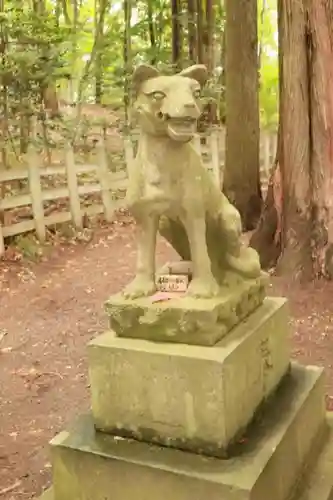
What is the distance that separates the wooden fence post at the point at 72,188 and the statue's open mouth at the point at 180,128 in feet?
21.1

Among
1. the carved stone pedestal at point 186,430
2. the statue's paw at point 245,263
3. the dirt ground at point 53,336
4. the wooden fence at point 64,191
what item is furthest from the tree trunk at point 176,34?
the carved stone pedestal at point 186,430

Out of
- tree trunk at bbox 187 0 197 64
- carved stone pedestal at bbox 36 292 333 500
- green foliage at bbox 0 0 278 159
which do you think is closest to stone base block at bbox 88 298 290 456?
carved stone pedestal at bbox 36 292 333 500

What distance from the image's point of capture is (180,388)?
7.97 feet

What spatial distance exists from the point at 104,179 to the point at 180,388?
7.27m

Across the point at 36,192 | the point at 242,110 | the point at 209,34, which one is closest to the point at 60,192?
the point at 36,192

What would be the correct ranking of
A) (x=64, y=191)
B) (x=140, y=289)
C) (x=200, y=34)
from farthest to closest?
(x=200, y=34) → (x=64, y=191) → (x=140, y=289)

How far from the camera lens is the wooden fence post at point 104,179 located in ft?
30.8

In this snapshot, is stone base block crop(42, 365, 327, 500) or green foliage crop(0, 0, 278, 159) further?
green foliage crop(0, 0, 278, 159)

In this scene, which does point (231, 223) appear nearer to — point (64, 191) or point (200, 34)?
point (64, 191)

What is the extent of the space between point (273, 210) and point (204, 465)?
421 centimetres

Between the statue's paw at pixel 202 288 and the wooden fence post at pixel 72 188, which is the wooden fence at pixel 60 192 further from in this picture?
the statue's paw at pixel 202 288

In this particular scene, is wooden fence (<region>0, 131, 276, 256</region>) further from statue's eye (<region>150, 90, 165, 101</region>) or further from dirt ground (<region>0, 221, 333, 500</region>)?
statue's eye (<region>150, 90, 165, 101</region>)

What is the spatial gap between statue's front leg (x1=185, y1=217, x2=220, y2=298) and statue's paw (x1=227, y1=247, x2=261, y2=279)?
0.74ft

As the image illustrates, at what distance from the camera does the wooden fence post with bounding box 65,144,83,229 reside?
868cm
